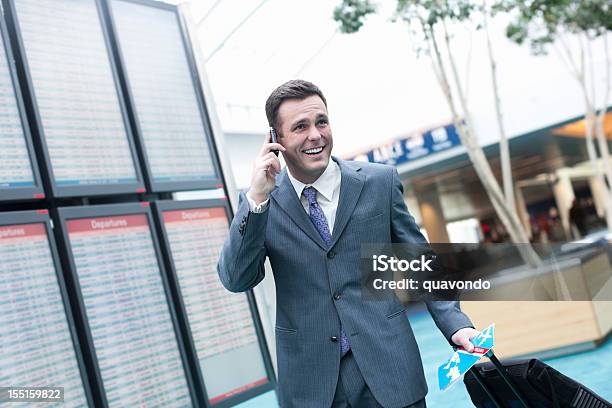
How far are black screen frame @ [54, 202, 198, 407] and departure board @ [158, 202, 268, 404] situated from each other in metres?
0.09

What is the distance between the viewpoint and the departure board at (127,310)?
292cm

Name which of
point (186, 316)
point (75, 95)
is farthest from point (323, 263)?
point (75, 95)

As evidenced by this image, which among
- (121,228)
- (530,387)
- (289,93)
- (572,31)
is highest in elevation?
(572,31)

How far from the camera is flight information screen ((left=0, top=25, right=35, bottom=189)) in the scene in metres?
2.75

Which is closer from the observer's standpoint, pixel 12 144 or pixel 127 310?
pixel 12 144

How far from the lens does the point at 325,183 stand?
2.05 meters

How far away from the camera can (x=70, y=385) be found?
8.97ft

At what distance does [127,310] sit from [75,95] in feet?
3.71

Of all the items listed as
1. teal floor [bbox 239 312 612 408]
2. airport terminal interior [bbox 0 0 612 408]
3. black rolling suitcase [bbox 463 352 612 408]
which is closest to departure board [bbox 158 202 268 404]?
airport terminal interior [bbox 0 0 612 408]

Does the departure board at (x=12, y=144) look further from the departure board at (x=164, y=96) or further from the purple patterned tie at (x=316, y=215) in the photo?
the purple patterned tie at (x=316, y=215)

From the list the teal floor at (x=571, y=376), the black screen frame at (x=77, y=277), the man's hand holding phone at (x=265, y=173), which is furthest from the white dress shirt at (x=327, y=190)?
the teal floor at (x=571, y=376)

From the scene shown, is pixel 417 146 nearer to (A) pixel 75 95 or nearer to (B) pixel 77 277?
(A) pixel 75 95

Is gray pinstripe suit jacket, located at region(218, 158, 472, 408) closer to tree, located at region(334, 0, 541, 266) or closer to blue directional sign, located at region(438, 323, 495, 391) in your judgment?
blue directional sign, located at region(438, 323, 495, 391)

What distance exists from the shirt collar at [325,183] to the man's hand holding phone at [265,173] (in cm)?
14
